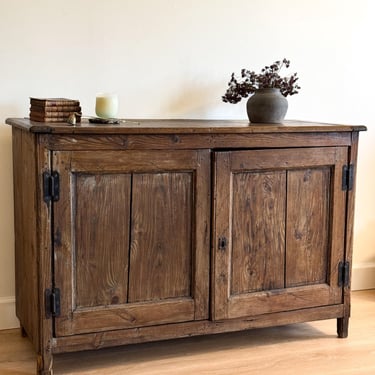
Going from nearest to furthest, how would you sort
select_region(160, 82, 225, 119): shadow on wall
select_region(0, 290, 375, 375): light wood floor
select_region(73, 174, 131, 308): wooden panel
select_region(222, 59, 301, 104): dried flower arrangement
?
select_region(73, 174, 131, 308): wooden panel, select_region(0, 290, 375, 375): light wood floor, select_region(222, 59, 301, 104): dried flower arrangement, select_region(160, 82, 225, 119): shadow on wall

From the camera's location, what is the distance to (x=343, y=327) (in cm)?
273

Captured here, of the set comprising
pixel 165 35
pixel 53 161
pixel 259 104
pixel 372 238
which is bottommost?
pixel 372 238

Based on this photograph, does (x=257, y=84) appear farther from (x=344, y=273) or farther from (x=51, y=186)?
(x=51, y=186)

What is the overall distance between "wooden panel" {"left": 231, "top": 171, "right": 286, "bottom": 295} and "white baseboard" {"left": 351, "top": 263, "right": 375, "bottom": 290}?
Result: 97 centimetres

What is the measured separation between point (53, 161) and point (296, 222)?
995 millimetres

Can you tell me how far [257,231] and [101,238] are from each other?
24.2 inches

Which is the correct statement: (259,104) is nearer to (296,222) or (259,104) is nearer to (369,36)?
(296,222)

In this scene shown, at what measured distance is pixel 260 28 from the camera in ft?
10.0

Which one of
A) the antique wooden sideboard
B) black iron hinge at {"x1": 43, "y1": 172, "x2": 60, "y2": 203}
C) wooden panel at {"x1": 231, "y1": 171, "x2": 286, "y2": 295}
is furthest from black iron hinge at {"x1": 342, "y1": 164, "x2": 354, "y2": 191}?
black iron hinge at {"x1": 43, "y1": 172, "x2": 60, "y2": 203}

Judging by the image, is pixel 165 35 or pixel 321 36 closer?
pixel 165 35

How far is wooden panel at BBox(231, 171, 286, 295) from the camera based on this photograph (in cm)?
248

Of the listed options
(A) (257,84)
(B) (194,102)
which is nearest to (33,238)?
(B) (194,102)

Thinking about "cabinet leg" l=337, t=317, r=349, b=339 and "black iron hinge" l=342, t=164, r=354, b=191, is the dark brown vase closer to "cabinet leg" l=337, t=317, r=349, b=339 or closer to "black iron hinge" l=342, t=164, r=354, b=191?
"black iron hinge" l=342, t=164, r=354, b=191

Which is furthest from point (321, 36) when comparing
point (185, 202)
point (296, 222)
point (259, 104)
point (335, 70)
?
point (185, 202)
